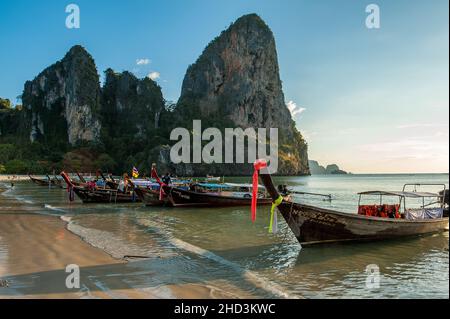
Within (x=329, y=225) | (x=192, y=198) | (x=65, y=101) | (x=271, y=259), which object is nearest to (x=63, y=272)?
(x=271, y=259)

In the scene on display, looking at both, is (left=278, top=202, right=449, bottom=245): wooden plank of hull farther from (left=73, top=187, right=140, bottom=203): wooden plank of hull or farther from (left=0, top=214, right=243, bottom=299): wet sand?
(left=73, top=187, right=140, bottom=203): wooden plank of hull

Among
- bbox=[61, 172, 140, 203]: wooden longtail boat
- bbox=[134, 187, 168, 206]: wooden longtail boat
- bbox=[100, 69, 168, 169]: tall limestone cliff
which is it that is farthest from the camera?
bbox=[100, 69, 168, 169]: tall limestone cliff

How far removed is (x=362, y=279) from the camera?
873cm

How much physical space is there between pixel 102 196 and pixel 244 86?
401ft

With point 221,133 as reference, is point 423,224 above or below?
below

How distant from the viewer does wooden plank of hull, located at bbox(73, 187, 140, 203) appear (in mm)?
27938

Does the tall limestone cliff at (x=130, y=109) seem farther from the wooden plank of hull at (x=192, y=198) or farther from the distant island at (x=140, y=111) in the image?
the wooden plank of hull at (x=192, y=198)

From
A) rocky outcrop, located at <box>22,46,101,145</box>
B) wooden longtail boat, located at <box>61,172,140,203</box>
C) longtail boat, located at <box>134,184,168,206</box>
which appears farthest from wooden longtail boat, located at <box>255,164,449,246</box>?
rocky outcrop, located at <box>22,46,101,145</box>

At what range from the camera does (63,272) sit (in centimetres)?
836

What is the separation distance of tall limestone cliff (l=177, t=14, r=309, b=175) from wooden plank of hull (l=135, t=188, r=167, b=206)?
11141cm

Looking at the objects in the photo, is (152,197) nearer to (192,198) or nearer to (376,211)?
(192,198)
